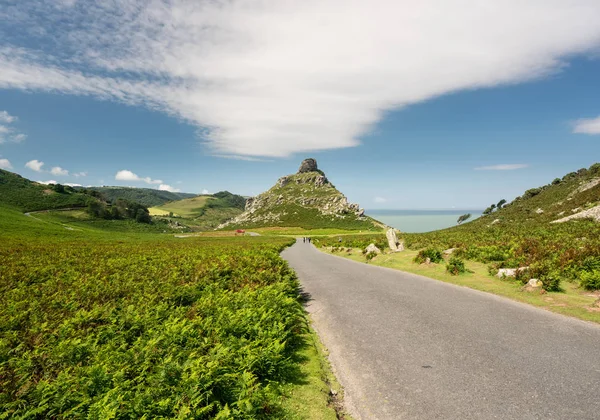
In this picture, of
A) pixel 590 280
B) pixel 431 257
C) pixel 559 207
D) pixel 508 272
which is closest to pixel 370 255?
pixel 431 257

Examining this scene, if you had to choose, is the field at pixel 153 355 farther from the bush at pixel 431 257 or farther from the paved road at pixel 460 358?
the bush at pixel 431 257

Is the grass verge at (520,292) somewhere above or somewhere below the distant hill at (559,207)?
below

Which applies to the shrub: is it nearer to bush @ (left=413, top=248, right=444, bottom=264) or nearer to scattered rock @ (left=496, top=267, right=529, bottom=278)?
bush @ (left=413, top=248, right=444, bottom=264)

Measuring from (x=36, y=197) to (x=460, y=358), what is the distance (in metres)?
190

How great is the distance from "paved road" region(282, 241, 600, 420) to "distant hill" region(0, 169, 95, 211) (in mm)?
158907

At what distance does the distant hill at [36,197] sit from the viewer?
128750 mm

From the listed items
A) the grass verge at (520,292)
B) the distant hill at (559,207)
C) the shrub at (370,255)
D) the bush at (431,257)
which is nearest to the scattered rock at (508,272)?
the grass verge at (520,292)

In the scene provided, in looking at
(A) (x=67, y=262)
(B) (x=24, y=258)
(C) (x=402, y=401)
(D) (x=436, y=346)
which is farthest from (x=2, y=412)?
(B) (x=24, y=258)

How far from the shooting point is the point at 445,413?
6.27 metres

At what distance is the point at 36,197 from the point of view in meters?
143

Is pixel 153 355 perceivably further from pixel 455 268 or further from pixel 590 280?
pixel 455 268

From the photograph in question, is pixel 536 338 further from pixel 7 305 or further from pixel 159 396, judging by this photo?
pixel 7 305

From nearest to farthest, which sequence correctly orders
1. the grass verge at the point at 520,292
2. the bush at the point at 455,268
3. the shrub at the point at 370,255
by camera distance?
the grass verge at the point at 520,292, the bush at the point at 455,268, the shrub at the point at 370,255

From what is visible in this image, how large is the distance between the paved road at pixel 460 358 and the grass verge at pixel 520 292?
104 centimetres
